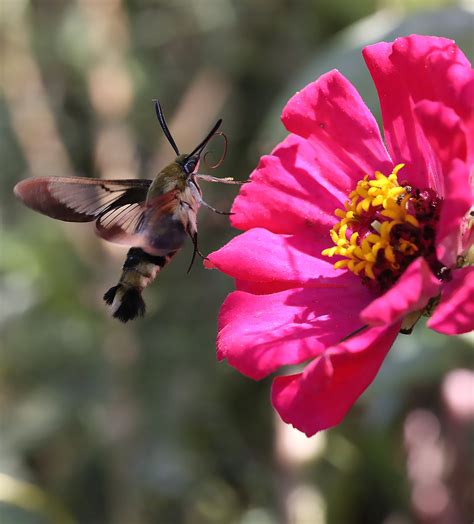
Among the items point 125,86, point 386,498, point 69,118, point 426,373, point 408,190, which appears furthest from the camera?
point 69,118

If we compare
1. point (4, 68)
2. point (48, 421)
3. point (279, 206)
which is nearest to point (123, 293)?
point (279, 206)

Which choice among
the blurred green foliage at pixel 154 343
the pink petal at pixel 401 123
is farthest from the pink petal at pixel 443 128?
the blurred green foliage at pixel 154 343

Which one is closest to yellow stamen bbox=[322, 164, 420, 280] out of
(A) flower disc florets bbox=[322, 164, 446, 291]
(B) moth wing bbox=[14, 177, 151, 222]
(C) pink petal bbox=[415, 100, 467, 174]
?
(A) flower disc florets bbox=[322, 164, 446, 291]

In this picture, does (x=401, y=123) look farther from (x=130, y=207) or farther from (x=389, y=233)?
(x=130, y=207)

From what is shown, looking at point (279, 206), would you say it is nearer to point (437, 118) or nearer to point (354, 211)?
point (354, 211)

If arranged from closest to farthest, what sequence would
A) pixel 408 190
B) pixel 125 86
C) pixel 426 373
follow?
pixel 408 190
pixel 426 373
pixel 125 86
